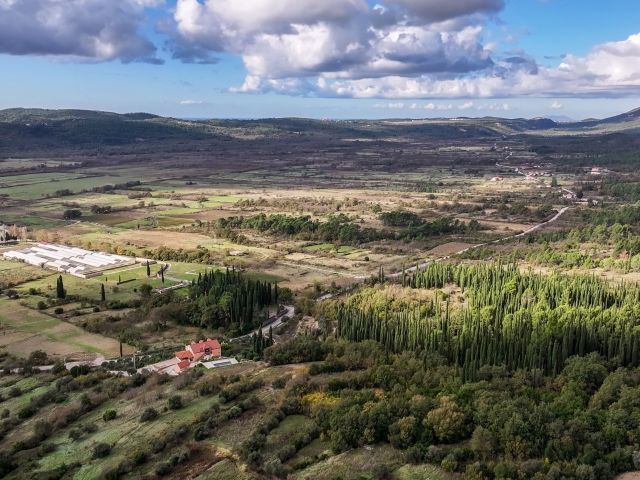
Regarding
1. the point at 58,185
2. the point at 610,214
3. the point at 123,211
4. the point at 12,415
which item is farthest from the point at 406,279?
the point at 58,185

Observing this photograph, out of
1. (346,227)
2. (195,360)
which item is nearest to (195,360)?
(195,360)

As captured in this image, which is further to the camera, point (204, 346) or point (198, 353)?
point (204, 346)

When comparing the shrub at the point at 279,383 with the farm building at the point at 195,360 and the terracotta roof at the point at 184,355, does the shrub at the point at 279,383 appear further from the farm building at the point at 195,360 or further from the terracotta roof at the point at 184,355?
the terracotta roof at the point at 184,355

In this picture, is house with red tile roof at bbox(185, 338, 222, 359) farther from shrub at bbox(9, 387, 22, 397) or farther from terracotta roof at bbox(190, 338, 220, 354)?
shrub at bbox(9, 387, 22, 397)

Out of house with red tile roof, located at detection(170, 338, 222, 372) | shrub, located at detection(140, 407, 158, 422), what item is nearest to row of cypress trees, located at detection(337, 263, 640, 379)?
house with red tile roof, located at detection(170, 338, 222, 372)

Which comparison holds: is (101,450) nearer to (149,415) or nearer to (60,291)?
(149,415)

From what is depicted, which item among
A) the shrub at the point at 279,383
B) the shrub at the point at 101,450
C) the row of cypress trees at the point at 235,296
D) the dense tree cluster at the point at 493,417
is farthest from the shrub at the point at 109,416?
the row of cypress trees at the point at 235,296

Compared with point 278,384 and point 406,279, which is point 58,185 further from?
point 278,384
